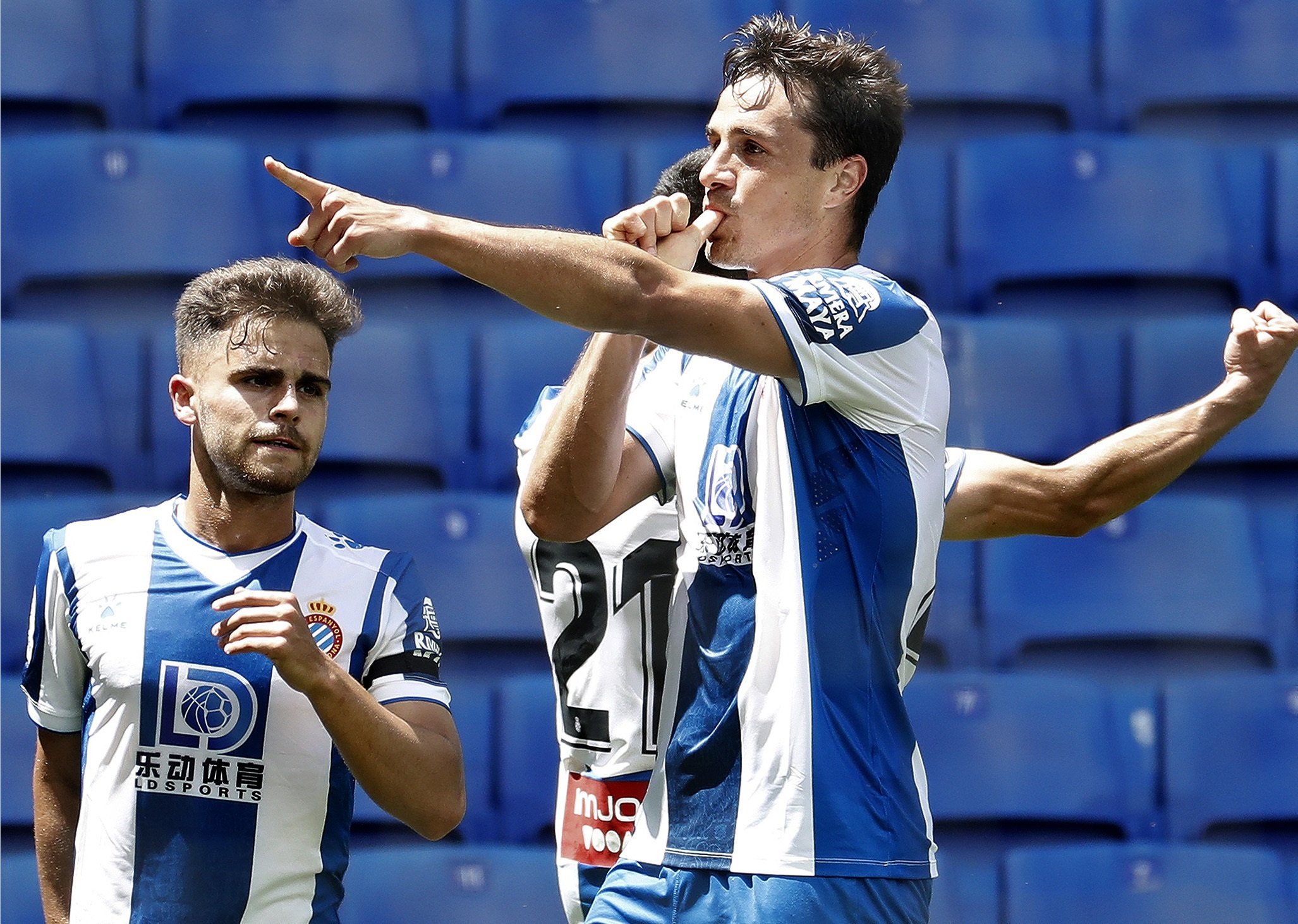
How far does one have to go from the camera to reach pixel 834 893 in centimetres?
223

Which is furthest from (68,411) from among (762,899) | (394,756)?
(762,899)

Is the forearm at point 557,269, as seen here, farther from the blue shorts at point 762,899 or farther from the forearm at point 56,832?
the forearm at point 56,832

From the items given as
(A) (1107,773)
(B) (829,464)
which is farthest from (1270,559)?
(B) (829,464)

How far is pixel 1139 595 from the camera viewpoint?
452cm

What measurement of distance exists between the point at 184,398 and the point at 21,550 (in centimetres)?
167

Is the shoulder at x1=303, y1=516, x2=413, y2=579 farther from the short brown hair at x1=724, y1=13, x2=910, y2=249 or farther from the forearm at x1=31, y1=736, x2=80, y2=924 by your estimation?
the short brown hair at x1=724, y1=13, x2=910, y2=249

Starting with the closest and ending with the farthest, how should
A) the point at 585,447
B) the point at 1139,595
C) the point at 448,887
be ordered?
the point at 585,447 < the point at 448,887 < the point at 1139,595

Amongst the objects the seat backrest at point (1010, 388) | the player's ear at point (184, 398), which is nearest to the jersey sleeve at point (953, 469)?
the player's ear at point (184, 398)

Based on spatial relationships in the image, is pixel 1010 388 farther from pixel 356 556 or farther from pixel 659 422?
pixel 356 556

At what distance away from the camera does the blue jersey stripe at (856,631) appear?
226 centimetres

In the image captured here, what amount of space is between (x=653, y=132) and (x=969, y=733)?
7.47 ft

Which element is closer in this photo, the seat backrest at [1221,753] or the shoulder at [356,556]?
the shoulder at [356,556]

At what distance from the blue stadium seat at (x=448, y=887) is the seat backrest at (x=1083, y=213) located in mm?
2339

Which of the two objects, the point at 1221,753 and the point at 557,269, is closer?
the point at 557,269
